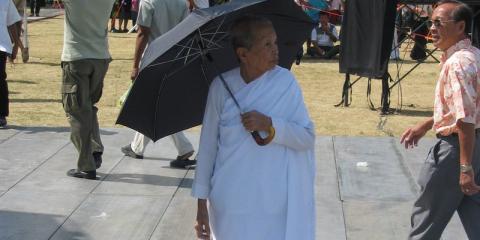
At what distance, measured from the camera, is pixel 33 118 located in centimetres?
1073

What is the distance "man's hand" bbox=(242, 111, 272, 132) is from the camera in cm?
350

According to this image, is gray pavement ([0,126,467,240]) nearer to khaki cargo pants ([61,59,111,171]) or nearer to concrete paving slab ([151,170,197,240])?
concrete paving slab ([151,170,197,240])

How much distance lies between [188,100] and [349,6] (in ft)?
22.6

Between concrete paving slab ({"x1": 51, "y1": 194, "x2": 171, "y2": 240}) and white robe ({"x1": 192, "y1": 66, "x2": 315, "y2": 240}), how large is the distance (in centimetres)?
253

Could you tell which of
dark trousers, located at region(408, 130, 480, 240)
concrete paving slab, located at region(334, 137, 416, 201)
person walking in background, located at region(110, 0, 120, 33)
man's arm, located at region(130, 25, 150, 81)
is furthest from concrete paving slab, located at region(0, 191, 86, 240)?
person walking in background, located at region(110, 0, 120, 33)

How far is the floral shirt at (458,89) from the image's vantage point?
425 centimetres

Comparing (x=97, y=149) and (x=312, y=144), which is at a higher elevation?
(x=312, y=144)

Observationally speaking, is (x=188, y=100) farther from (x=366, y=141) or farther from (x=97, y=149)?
(x=366, y=141)

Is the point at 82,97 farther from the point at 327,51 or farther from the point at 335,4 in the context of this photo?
the point at 335,4

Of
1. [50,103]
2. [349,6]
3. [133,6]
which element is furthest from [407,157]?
[133,6]

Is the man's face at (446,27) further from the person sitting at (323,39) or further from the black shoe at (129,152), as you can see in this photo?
the person sitting at (323,39)

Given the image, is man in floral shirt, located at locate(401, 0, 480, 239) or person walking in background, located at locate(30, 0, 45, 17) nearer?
man in floral shirt, located at locate(401, 0, 480, 239)

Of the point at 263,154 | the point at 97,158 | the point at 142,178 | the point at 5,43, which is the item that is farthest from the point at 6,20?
the point at 263,154

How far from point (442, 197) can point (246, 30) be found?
5.22 ft
